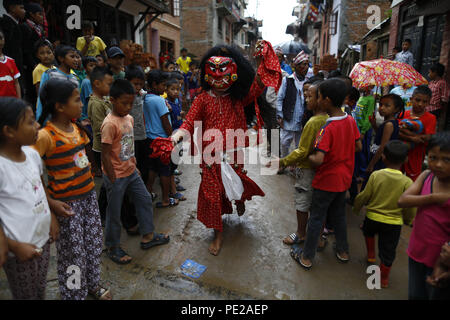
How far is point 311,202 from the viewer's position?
8.54 ft

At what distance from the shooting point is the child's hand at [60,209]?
1.67 m

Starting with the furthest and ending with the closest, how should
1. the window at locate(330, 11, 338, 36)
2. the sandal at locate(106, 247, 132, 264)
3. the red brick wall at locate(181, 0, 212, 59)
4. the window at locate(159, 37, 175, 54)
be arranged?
the red brick wall at locate(181, 0, 212, 59)
the window at locate(330, 11, 338, 36)
the window at locate(159, 37, 175, 54)
the sandal at locate(106, 247, 132, 264)

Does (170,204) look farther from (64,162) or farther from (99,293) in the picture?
(64,162)

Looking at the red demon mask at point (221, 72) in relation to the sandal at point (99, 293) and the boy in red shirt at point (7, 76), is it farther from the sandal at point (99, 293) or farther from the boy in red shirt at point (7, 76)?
the boy in red shirt at point (7, 76)

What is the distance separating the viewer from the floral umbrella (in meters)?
3.44

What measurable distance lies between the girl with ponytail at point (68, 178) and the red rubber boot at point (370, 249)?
85.9 inches

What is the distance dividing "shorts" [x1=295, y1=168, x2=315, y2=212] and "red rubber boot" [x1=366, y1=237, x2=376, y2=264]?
22.1 inches

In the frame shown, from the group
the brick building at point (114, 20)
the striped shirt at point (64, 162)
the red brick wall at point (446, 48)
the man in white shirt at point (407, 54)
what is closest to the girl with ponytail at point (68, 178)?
the striped shirt at point (64, 162)

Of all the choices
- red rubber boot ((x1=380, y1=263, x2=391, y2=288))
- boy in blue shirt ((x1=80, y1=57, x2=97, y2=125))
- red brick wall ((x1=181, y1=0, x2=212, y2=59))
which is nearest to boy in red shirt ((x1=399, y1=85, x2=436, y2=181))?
red rubber boot ((x1=380, y1=263, x2=391, y2=288))

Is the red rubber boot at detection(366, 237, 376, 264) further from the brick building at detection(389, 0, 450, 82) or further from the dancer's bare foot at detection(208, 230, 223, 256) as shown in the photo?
the brick building at detection(389, 0, 450, 82)

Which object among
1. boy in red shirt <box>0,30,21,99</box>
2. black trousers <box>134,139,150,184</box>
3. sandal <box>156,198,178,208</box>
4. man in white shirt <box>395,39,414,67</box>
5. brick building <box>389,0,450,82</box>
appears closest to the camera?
boy in red shirt <box>0,30,21,99</box>
